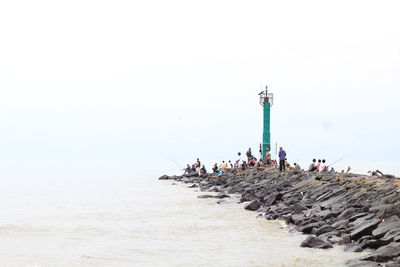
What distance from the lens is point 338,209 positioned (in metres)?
18.3

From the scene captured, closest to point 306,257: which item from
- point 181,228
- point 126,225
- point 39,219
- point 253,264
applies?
point 253,264

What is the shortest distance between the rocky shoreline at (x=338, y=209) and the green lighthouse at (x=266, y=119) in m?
10.8

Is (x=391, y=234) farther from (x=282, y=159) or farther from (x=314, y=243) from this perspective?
(x=282, y=159)

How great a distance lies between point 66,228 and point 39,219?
4003mm

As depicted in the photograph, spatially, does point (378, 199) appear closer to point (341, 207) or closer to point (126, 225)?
point (341, 207)

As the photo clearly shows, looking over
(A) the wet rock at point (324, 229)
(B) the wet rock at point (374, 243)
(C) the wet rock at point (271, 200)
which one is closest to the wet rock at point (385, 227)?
(B) the wet rock at point (374, 243)

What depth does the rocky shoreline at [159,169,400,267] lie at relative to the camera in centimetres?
1312

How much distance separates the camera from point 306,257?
1347 cm

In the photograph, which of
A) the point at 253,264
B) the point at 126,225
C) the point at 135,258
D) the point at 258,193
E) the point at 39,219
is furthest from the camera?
the point at 258,193

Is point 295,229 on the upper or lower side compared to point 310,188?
lower

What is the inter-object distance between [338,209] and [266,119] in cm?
2415

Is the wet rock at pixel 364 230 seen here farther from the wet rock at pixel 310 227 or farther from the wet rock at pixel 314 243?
the wet rock at pixel 310 227

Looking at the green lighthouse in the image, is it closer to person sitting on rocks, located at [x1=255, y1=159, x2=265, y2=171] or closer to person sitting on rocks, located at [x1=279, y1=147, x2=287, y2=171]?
person sitting on rocks, located at [x1=255, y1=159, x2=265, y2=171]

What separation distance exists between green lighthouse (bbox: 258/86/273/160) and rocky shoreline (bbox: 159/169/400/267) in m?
10.8
